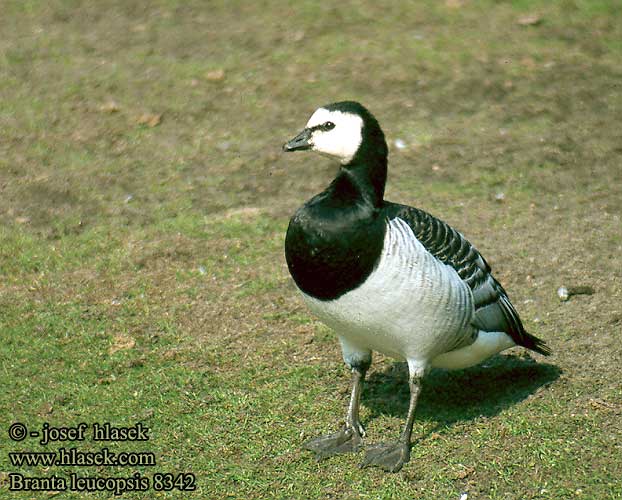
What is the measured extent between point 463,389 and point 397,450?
1.00 m

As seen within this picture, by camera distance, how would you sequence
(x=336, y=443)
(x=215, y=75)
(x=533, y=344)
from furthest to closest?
1. (x=215, y=75)
2. (x=533, y=344)
3. (x=336, y=443)

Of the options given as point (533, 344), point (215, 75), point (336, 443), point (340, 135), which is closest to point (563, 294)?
point (533, 344)

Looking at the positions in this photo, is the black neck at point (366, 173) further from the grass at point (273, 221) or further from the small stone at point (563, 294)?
the small stone at point (563, 294)

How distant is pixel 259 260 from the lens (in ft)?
25.1

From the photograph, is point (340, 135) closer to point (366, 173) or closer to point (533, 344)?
point (366, 173)

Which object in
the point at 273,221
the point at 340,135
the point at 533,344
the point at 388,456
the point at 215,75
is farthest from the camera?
the point at 215,75

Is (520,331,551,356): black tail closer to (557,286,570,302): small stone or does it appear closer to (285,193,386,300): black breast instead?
(557,286,570,302): small stone

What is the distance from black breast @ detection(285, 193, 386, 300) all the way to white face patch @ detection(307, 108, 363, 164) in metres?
0.28

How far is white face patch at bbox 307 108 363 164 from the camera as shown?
5.13 metres

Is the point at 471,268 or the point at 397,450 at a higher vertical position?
the point at 471,268

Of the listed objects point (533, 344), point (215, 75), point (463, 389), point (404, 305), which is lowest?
point (215, 75)

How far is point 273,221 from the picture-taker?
815 cm

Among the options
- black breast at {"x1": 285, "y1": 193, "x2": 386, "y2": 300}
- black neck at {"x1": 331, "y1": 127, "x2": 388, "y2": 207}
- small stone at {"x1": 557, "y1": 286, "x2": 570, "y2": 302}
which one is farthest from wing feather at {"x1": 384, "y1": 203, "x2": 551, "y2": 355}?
small stone at {"x1": 557, "y1": 286, "x2": 570, "y2": 302}

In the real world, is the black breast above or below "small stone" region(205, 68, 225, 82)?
above
